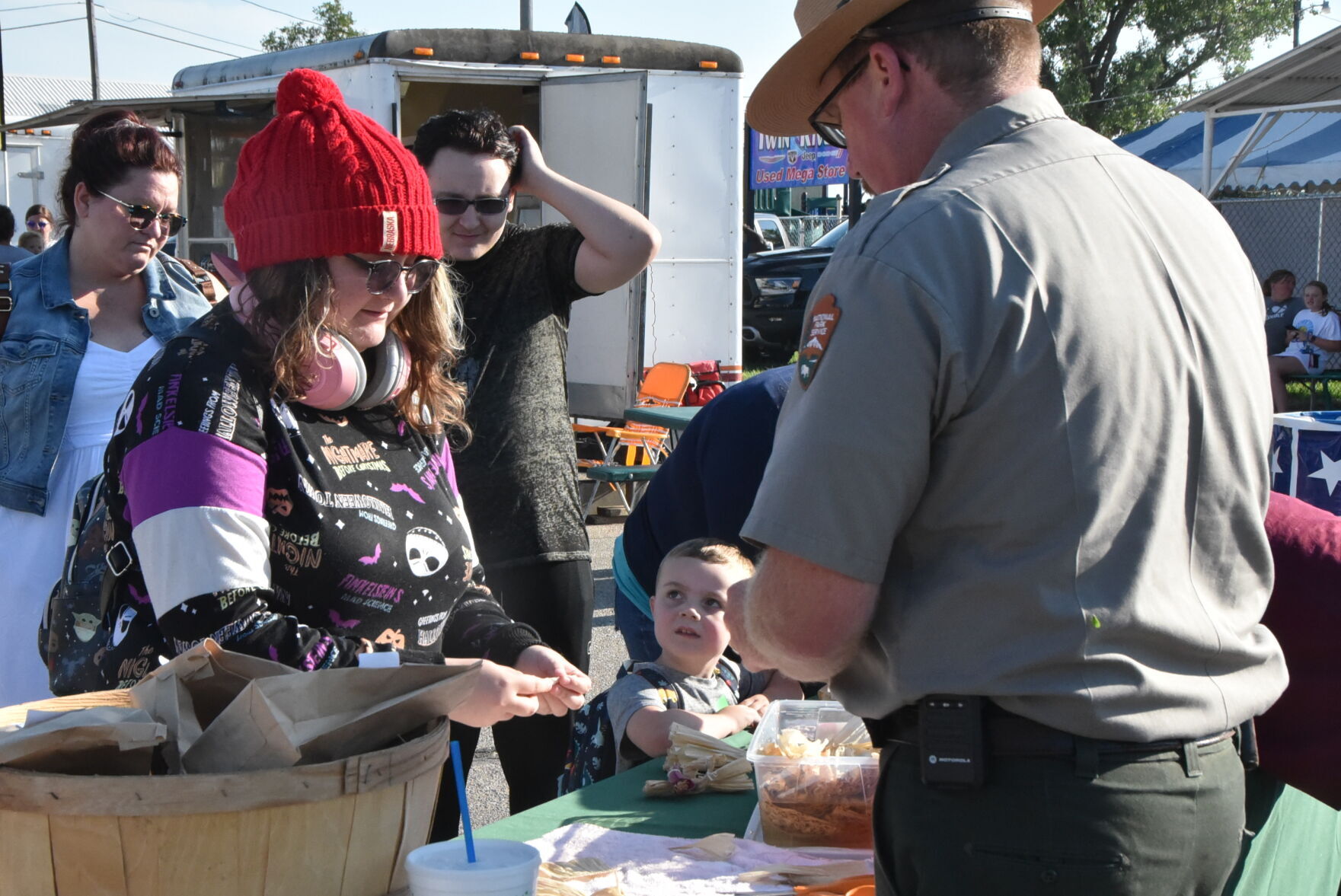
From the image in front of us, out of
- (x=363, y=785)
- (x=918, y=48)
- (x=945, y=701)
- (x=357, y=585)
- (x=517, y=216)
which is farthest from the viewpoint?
(x=517, y=216)

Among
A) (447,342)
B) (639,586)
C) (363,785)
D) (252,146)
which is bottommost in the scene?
(639,586)

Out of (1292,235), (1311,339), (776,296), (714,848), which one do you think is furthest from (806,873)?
(1292,235)

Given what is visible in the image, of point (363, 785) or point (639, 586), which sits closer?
point (363, 785)

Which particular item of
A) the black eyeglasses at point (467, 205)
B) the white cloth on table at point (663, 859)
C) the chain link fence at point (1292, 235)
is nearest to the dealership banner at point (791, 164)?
the chain link fence at point (1292, 235)

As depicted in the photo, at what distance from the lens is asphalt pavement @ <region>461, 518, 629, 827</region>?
165 inches

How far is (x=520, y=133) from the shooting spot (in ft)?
11.1

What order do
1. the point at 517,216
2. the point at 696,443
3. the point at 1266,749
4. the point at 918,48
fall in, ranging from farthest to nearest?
1. the point at 517,216
2. the point at 696,443
3. the point at 1266,749
4. the point at 918,48

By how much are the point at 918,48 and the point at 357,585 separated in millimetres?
1057

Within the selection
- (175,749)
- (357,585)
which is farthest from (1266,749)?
(175,749)

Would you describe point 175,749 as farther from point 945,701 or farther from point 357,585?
point 945,701

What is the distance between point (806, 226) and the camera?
25875mm

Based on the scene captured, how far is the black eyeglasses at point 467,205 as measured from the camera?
3.11 m

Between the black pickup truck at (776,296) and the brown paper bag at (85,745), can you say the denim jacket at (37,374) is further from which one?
the black pickup truck at (776,296)

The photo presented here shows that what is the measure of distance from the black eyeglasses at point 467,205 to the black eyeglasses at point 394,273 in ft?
3.71
